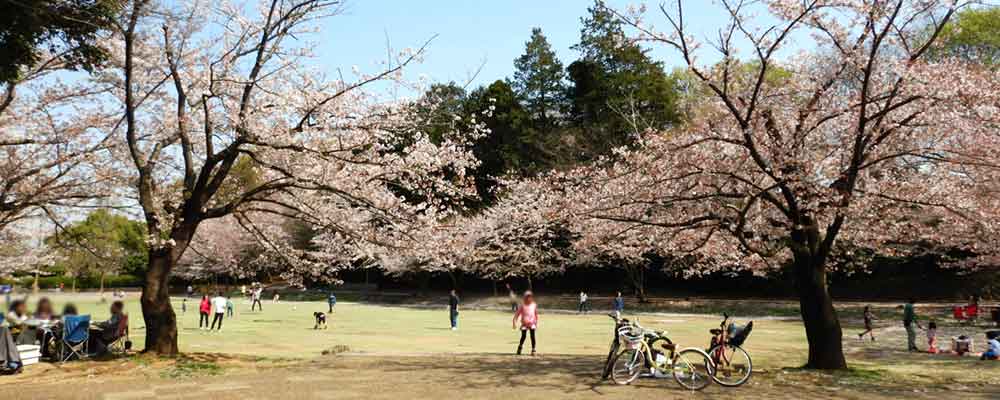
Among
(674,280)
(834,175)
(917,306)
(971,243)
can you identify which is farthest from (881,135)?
(674,280)

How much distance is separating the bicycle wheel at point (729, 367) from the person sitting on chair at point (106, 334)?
11.0 metres

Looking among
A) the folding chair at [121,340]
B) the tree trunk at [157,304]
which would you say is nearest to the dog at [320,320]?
the folding chair at [121,340]

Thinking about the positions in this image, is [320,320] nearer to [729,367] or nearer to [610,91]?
[729,367]

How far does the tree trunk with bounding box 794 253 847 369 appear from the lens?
1117cm

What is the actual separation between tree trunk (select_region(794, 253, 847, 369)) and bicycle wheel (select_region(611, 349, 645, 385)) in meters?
3.68

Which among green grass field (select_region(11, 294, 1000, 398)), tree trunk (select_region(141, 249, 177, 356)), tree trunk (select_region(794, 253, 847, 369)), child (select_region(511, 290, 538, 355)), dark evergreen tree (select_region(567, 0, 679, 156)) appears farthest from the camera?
dark evergreen tree (select_region(567, 0, 679, 156))

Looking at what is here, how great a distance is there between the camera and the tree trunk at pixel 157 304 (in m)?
12.1

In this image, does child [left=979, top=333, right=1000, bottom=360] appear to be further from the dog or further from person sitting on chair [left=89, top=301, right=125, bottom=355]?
the dog

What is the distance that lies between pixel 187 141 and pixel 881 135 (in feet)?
40.7

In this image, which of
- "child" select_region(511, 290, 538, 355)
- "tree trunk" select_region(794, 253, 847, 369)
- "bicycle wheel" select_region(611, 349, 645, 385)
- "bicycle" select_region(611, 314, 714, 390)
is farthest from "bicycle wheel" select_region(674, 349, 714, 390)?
"child" select_region(511, 290, 538, 355)

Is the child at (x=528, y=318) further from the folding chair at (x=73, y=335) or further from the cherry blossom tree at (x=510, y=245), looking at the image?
the cherry blossom tree at (x=510, y=245)

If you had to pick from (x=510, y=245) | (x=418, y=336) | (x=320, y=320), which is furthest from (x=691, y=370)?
(x=510, y=245)

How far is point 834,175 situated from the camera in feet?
36.6

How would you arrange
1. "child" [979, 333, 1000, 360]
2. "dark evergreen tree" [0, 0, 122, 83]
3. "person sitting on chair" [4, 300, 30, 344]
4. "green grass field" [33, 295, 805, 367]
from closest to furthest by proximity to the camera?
"dark evergreen tree" [0, 0, 122, 83]
"person sitting on chair" [4, 300, 30, 344]
"child" [979, 333, 1000, 360]
"green grass field" [33, 295, 805, 367]
